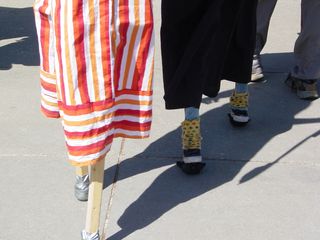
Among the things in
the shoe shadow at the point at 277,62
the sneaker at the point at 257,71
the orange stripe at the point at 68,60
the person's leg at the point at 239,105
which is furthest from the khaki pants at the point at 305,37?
the orange stripe at the point at 68,60

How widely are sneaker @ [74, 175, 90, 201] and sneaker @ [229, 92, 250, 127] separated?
1103 millimetres

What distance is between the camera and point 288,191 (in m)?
3.42

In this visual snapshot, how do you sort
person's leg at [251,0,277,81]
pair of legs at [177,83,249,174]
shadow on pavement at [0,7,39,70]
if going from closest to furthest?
pair of legs at [177,83,249,174] < person's leg at [251,0,277,81] < shadow on pavement at [0,7,39,70]

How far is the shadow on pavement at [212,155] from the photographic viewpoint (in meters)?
3.30

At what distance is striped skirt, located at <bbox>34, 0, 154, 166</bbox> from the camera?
8.18 feet

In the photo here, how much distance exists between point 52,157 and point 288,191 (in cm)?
134

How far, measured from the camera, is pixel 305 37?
4375 millimetres

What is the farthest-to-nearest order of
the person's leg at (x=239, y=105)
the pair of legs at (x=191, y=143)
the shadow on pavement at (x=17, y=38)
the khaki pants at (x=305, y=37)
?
the shadow on pavement at (x=17, y=38)
the khaki pants at (x=305, y=37)
the person's leg at (x=239, y=105)
the pair of legs at (x=191, y=143)

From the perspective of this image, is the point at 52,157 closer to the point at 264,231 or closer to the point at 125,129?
the point at 125,129

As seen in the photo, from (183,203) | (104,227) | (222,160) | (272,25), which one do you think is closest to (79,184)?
(104,227)

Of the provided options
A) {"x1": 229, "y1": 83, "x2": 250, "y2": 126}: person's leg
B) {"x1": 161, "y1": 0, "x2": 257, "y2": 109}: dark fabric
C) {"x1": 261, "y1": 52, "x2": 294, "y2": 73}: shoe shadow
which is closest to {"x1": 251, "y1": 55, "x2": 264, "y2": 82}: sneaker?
{"x1": 261, "y1": 52, "x2": 294, "y2": 73}: shoe shadow

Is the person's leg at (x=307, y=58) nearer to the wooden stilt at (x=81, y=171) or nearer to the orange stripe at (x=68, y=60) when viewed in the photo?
the wooden stilt at (x=81, y=171)

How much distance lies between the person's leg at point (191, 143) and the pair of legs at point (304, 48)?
124 cm

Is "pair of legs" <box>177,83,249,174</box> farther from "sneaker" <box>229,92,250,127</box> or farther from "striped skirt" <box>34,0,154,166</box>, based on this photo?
"striped skirt" <box>34,0,154,166</box>
